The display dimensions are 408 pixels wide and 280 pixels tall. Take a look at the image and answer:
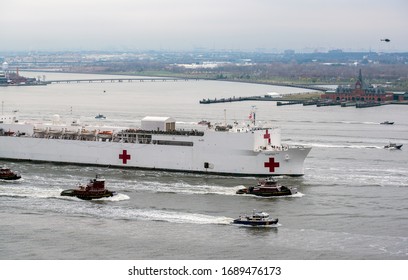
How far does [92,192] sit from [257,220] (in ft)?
11.6

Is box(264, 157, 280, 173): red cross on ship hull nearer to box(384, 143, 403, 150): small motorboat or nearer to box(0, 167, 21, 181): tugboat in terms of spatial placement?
box(0, 167, 21, 181): tugboat

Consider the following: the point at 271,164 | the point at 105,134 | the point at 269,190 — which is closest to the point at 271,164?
the point at 271,164

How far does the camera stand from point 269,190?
16.5 metres

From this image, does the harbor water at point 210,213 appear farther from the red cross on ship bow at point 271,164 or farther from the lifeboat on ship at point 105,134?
the lifeboat on ship at point 105,134

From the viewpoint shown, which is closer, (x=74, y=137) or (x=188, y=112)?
(x=74, y=137)

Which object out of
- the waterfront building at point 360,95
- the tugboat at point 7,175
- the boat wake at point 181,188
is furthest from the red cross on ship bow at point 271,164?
the waterfront building at point 360,95

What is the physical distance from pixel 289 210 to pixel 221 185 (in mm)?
2679

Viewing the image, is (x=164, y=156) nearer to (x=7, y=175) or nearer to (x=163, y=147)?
(x=163, y=147)

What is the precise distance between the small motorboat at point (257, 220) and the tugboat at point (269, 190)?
7.59 ft

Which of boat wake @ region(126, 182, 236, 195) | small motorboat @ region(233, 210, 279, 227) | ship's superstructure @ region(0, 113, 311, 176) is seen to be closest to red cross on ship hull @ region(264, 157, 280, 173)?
ship's superstructure @ region(0, 113, 311, 176)

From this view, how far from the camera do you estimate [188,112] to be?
34.7m

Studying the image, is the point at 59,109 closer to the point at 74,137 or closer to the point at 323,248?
the point at 74,137

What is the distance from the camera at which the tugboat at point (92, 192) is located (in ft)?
53.0

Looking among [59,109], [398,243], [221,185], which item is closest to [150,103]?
[59,109]
